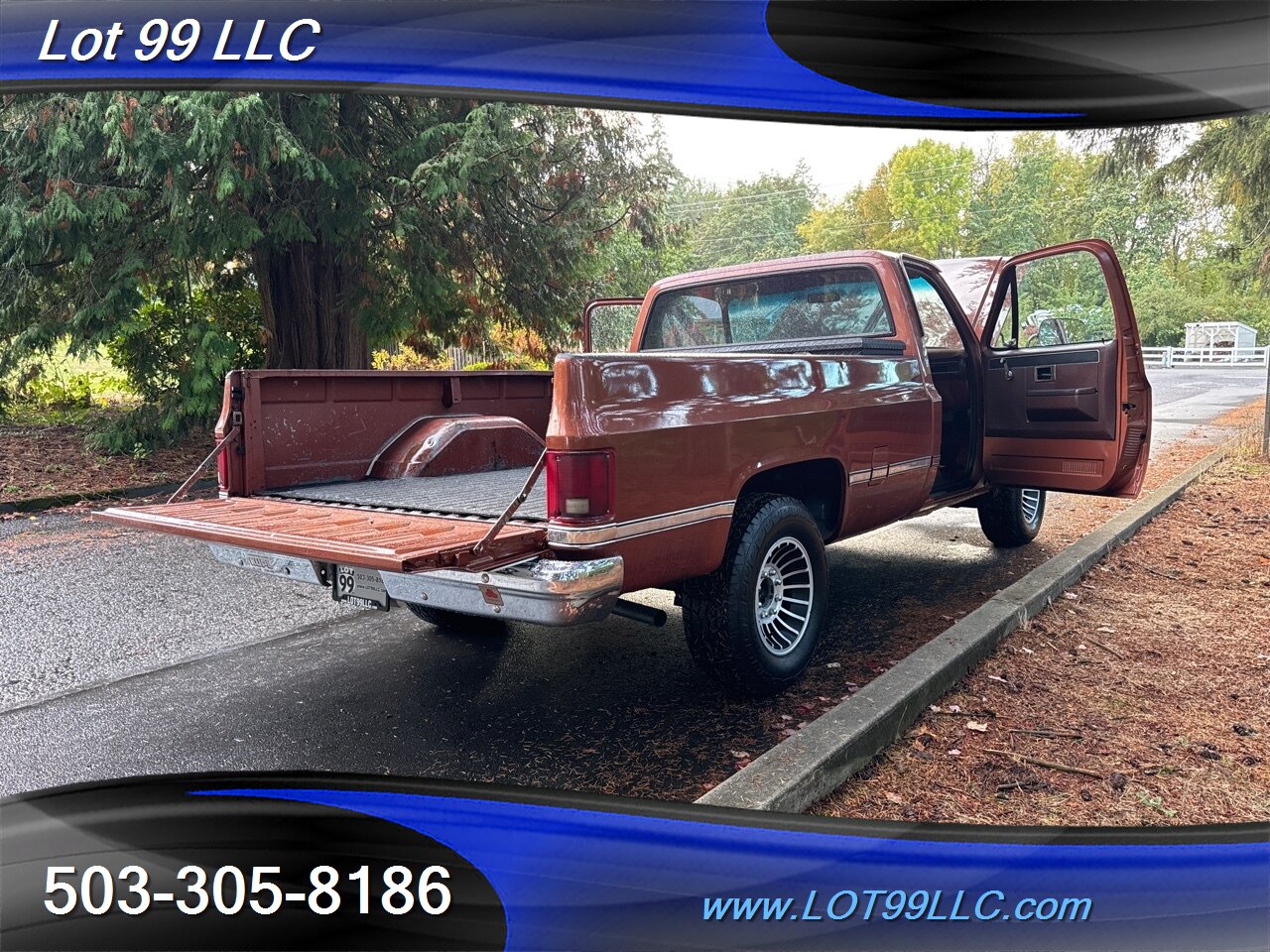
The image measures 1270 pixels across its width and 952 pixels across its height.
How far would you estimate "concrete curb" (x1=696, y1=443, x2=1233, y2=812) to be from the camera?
2881mm

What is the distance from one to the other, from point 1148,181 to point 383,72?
1146cm

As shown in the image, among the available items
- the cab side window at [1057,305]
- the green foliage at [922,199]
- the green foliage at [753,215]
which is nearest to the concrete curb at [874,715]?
the cab side window at [1057,305]

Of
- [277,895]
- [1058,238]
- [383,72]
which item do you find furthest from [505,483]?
[1058,238]

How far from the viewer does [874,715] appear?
11.0 feet

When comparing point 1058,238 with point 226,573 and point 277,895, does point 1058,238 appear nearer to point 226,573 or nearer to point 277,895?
point 226,573

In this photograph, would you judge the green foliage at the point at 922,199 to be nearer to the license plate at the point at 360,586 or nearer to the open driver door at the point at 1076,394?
the open driver door at the point at 1076,394

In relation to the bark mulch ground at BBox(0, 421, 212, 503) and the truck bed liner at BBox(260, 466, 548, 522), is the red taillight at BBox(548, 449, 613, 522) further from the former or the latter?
the bark mulch ground at BBox(0, 421, 212, 503)

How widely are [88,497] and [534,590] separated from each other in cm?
860

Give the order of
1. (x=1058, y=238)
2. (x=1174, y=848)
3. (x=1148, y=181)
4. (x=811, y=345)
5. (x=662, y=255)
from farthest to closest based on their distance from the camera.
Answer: (x=1058, y=238) → (x=662, y=255) → (x=1148, y=181) → (x=811, y=345) → (x=1174, y=848)

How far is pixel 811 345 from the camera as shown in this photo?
5250 mm

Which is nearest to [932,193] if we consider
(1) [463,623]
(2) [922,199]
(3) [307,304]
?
(2) [922,199]

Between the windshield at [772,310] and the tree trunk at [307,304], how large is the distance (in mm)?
6641

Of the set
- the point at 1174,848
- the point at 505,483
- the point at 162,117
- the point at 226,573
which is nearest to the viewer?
the point at 1174,848

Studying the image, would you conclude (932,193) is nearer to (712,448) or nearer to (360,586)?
(712,448)
